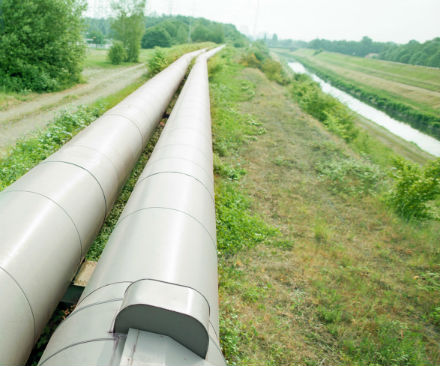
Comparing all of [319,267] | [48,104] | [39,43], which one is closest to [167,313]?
[319,267]

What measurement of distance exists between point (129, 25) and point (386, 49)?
60.1 metres

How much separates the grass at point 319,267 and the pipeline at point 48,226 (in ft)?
7.27

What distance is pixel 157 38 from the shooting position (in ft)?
164

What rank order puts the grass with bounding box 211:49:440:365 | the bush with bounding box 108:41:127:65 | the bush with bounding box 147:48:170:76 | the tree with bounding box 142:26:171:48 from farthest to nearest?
the tree with bounding box 142:26:171:48 → the bush with bounding box 108:41:127:65 → the bush with bounding box 147:48:170:76 → the grass with bounding box 211:49:440:365

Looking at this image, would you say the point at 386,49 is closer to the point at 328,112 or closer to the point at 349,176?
the point at 328,112

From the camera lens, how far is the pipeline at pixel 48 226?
2.34 meters

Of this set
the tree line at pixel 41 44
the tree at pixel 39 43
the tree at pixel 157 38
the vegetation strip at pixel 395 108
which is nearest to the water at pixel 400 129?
the vegetation strip at pixel 395 108

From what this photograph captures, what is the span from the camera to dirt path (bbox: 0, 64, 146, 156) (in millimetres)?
8467

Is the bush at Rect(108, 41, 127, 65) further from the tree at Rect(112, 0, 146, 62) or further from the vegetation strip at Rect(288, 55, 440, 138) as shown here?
the vegetation strip at Rect(288, 55, 440, 138)

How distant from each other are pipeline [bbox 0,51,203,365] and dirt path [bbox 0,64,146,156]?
4393 millimetres

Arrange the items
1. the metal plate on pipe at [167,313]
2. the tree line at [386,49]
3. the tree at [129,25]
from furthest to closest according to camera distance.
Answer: the tree line at [386,49] → the tree at [129,25] → the metal plate on pipe at [167,313]

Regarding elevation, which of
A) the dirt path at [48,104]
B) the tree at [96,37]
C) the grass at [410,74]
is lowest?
the dirt path at [48,104]

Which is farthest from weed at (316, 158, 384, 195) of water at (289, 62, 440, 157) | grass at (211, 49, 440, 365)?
water at (289, 62, 440, 157)

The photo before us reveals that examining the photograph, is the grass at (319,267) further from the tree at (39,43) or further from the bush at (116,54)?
the bush at (116,54)
